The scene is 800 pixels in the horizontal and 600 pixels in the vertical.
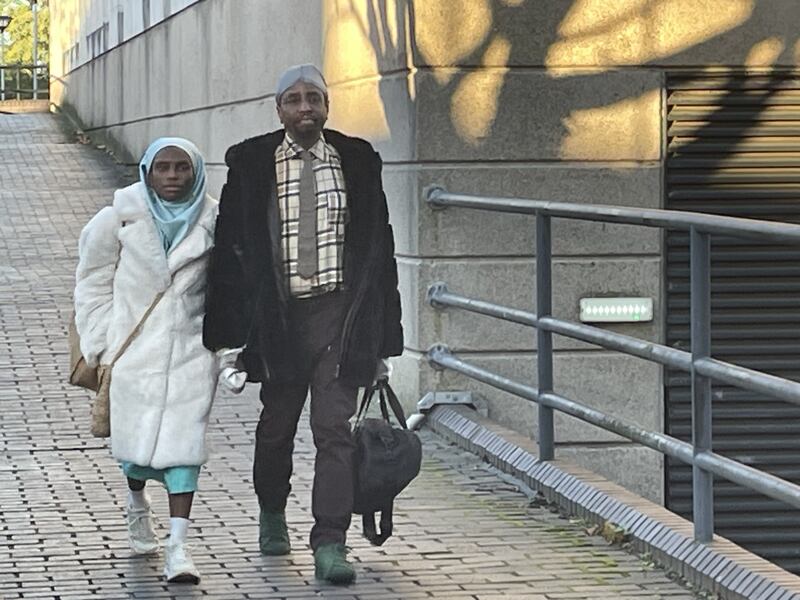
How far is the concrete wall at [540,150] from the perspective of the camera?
10.3 metres

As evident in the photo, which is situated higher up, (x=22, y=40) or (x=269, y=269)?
(x=22, y=40)

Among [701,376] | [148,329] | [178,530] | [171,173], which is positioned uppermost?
[171,173]

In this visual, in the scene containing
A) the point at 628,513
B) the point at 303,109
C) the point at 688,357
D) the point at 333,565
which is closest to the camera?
the point at 333,565

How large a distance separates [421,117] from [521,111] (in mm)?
558

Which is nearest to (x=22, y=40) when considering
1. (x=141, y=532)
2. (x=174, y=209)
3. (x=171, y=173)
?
(x=141, y=532)

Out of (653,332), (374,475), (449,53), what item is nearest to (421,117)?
(449,53)

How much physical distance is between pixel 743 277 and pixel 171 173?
511cm

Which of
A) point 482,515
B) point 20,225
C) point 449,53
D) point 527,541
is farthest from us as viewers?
point 20,225

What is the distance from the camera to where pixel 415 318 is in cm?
1036

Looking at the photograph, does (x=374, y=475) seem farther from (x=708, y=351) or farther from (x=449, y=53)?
(x=449, y=53)

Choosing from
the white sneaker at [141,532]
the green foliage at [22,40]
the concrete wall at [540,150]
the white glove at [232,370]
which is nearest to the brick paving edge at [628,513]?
the concrete wall at [540,150]

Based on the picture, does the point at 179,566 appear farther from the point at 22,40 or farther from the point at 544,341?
the point at 22,40

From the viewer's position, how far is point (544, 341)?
27.9 feet

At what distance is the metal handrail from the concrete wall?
61 cm
